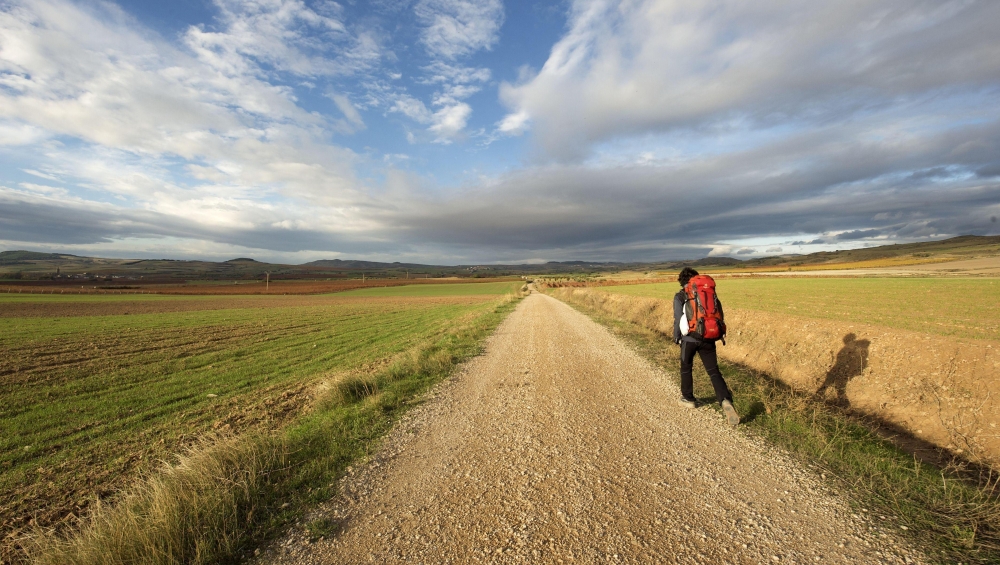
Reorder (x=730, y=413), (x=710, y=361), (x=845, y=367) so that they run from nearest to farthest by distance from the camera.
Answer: (x=730, y=413), (x=710, y=361), (x=845, y=367)

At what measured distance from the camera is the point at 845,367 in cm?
980

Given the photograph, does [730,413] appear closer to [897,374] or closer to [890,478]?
[890,478]

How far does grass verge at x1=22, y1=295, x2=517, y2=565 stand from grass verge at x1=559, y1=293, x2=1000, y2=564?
5.90 m

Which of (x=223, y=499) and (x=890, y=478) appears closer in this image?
(x=223, y=499)

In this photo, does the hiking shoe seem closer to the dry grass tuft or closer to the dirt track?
the dirt track

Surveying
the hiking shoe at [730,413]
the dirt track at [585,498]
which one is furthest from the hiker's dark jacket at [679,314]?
the dirt track at [585,498]

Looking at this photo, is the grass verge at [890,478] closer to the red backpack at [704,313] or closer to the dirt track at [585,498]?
the dirt track at [585,498]

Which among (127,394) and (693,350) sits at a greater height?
(693,350)

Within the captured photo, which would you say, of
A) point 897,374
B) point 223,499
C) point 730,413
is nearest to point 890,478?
point 730,413

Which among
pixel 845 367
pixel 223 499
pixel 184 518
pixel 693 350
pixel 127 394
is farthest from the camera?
pixel 127 394

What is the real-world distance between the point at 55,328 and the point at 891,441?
1591 inches

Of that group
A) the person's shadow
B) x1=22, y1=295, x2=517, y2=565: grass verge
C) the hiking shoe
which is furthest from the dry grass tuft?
the person's shadow

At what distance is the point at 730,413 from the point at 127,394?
1553 centimetres

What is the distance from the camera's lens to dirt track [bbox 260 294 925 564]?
11.0 feet
